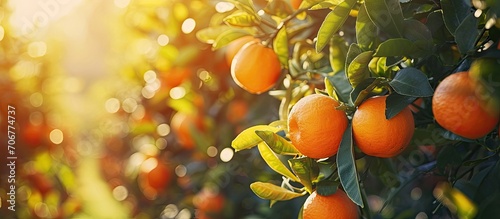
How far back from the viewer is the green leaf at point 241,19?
1.01m

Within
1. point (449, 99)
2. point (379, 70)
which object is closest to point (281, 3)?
point (379, 70)

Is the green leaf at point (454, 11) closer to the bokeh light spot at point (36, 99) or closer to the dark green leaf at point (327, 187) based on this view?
the dark green leaf at point (327, 187)

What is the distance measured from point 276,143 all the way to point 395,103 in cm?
18

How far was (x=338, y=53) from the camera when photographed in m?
1.01

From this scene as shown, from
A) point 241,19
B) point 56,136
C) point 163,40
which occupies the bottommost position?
point 56,136

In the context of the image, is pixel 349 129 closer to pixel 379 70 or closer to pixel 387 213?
pixel 379 70

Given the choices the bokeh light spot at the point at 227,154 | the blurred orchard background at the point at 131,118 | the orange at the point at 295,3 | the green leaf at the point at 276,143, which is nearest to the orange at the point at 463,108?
the green leaf at the point at 276,143

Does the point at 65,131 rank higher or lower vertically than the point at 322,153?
lower

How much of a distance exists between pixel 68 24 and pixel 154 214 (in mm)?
962

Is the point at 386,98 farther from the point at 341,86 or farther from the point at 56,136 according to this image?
the point at 56,136

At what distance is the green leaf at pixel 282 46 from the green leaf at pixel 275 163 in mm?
189

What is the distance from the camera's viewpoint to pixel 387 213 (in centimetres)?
128

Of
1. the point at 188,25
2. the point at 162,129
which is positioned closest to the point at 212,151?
the point at 162,129

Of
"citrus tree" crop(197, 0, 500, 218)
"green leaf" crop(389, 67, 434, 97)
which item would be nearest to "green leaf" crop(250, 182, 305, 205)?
"citrus tree" crop(197, 0, 500, 218)
